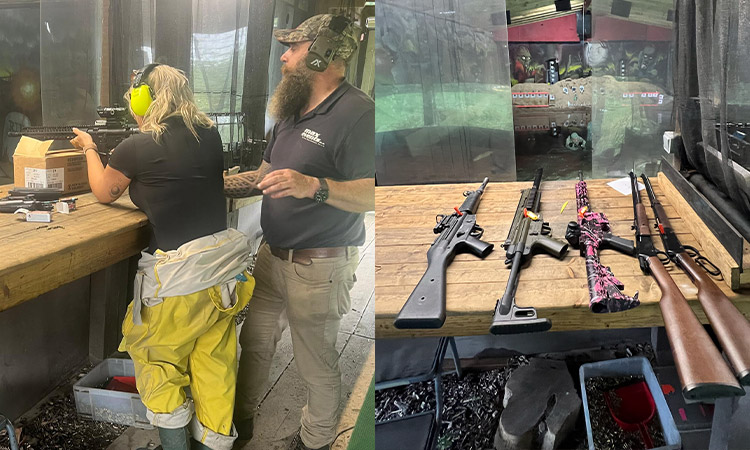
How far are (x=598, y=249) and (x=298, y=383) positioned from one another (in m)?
0.78

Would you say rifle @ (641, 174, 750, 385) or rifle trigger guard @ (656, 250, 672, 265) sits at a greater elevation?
rifle trigger guard @ (656, 250, 672, 265)

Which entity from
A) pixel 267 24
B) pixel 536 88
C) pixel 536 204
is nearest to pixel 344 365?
pixel 267 24

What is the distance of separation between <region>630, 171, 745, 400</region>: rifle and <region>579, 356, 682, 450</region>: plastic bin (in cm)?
29

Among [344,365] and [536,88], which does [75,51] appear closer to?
[344,365]

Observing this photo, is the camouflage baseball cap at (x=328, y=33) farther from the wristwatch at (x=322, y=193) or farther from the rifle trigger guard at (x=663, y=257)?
the rifle trigger guard at (x=663, y=257)

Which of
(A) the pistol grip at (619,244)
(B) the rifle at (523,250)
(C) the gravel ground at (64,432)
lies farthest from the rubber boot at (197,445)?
(A) the pistol grip at (619,244)

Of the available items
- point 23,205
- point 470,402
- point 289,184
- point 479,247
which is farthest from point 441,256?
point 23,205

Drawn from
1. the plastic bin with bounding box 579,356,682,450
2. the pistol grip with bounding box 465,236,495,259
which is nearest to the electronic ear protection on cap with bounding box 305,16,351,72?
the pistol grip with bounding box 465,236,495,259

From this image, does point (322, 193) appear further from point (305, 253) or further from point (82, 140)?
point (82, 140)

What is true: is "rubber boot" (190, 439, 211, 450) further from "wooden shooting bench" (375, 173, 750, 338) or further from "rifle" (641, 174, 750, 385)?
"rifle" (641, 174, 750, 385)

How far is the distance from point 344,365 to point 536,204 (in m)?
0.94

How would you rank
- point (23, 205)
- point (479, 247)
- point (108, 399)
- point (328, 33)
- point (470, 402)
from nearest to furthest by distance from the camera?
point (328, 33) < point (23, 205) < point (108, 399) < point (479, 247) < point (470, 402)

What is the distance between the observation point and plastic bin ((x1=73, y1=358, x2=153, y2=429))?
93cm

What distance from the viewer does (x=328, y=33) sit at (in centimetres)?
71
